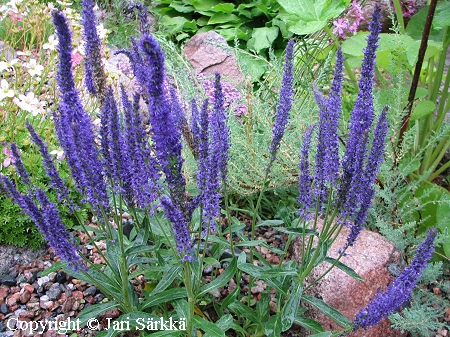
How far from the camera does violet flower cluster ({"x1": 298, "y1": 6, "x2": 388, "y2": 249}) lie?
165cm

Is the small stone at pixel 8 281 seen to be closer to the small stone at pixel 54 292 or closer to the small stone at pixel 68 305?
the small stone at pixel 54 292

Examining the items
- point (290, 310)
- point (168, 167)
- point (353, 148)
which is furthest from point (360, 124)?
point (290, 310)

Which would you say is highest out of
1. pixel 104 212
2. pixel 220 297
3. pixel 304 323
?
pixel 104 212

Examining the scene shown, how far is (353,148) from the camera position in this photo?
1.71m

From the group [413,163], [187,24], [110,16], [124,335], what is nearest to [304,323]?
[124,335]

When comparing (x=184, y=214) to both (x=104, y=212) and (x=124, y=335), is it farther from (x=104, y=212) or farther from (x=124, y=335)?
(x=124, y=335)

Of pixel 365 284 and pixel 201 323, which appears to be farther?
pixel 365 284

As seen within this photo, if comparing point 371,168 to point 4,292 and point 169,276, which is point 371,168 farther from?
point 4,292

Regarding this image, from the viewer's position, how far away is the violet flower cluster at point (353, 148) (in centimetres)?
165

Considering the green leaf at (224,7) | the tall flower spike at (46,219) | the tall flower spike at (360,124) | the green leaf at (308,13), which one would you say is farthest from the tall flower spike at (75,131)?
the green leaf at (224,7)

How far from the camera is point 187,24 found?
21.9 feet

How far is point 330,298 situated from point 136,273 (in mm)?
1075

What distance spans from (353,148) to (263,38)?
4.48 m

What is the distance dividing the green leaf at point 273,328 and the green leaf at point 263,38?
4270mm
